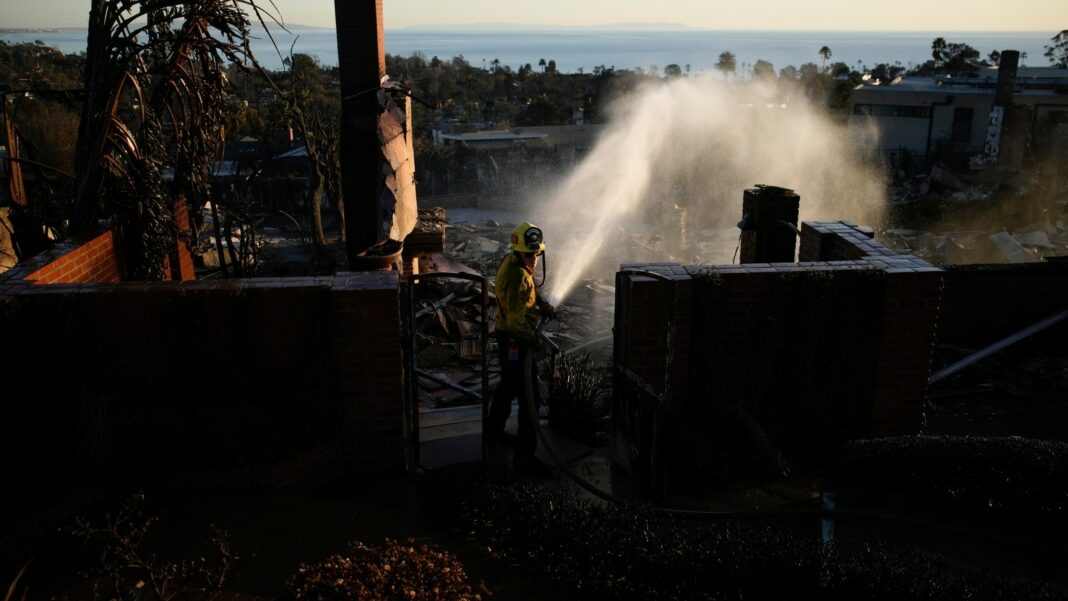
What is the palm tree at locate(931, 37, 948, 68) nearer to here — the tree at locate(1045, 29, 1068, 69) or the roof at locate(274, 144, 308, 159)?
the tree at locate(1045, 29, 1068, 69)

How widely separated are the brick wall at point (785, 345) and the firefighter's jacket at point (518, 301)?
0.68m

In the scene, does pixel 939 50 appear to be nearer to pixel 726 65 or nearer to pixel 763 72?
pixel 726 65

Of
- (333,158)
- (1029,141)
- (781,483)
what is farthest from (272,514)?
(1029,141)

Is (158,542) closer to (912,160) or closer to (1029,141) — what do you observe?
(912,160)

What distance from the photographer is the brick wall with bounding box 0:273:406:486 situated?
5531mm

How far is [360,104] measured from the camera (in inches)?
487

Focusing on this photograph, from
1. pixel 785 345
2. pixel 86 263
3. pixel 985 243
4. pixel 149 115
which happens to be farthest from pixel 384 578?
pixel 985 243

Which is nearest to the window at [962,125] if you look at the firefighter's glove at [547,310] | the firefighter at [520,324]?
the firefighter's glove at [547,310]

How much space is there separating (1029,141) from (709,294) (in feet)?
141

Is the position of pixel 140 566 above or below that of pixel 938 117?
below

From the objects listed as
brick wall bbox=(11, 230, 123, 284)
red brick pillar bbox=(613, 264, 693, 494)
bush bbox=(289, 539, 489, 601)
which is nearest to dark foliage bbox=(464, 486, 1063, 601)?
bush bbox=(289, 539, 489, 601)

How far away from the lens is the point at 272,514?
208 inches

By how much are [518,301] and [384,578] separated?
9.09 ft

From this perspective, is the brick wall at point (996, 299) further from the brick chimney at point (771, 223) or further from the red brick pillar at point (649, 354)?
the red brick pillar at point (649, 354)
